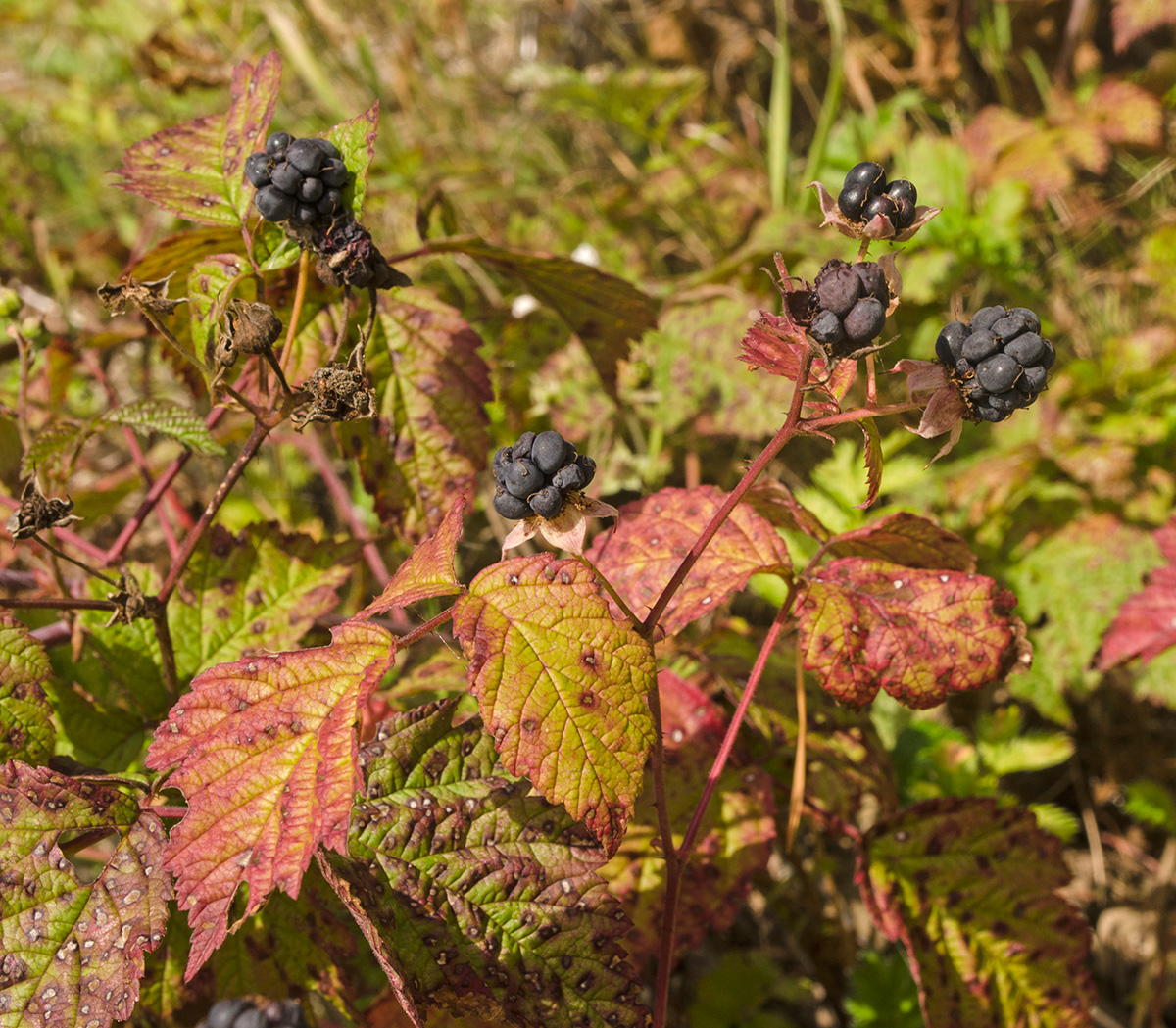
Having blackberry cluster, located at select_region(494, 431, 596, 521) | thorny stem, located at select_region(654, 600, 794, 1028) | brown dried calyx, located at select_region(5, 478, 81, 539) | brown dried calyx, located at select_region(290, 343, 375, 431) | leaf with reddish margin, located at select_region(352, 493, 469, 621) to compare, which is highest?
brown dried calyx, located at select_region(5, 478, 81, 539)

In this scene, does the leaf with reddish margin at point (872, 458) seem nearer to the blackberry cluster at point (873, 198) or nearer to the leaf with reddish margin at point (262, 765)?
the blackberry cluster at point (873, 198)

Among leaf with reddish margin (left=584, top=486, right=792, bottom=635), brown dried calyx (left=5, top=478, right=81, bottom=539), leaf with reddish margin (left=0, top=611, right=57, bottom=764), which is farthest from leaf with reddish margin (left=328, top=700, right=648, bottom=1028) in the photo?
brown dried calyx (left=5, top=478, right=81, bottom=539)

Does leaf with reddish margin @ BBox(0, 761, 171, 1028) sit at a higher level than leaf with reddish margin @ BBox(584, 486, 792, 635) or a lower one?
higher

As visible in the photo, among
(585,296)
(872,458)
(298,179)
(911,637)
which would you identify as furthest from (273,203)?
(911,637)

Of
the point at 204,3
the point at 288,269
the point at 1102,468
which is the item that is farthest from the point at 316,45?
the point at 1102,468

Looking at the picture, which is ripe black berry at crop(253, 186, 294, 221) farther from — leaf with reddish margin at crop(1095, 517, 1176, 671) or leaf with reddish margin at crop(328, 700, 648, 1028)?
leaf with reddish margin at crop(1095, 517, 1176, 671)

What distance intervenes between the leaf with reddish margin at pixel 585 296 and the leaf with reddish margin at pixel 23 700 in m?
0.87

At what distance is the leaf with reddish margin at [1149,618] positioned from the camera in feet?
5.80

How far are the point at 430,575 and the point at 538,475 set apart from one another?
18 centimetres

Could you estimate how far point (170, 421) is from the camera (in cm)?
134

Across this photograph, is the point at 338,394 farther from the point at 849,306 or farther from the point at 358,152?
the point at 849,306

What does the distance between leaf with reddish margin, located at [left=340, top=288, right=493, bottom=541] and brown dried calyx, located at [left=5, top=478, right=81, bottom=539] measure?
0.44 m

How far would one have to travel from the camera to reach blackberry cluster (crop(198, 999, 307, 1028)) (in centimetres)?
124

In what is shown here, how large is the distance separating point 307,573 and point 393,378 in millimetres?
380
